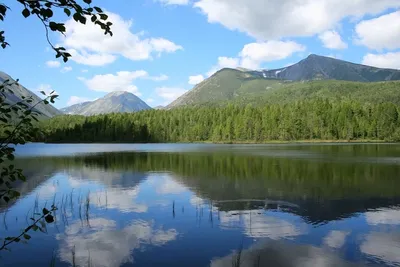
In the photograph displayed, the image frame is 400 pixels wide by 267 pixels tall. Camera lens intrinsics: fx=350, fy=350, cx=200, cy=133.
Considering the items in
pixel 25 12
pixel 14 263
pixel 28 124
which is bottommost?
pixel 14 263

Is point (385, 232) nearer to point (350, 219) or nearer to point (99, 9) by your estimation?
point (350, 219)

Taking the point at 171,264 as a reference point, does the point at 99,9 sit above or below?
above

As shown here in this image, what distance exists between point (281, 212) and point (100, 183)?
2410cm

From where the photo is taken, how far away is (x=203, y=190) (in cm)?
3575

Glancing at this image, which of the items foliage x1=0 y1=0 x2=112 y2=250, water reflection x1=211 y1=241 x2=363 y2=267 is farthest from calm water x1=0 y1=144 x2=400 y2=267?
foliage x1=0 y1=0 x2=112 y2=250

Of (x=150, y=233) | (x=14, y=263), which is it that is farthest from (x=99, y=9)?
(x=150, y=233)

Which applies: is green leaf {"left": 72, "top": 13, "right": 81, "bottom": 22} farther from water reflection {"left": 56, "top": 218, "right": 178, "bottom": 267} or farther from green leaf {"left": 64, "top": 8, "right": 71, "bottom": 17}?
water reflection {"left": 56, "top": 218, "right": 178, "bottom": 267}

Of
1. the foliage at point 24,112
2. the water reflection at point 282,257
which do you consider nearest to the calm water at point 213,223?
the water reflection at point 282,257

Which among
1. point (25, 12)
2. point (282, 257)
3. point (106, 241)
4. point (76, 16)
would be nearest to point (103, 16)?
point (76, 16)

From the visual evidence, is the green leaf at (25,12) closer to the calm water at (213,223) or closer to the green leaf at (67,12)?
the green leaf at (67,12)

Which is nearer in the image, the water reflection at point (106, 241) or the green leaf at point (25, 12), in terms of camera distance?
the green leaf at point (25, 12)

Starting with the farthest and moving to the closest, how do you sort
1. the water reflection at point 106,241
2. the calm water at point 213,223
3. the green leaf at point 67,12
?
the calm water at point 213,223
the water reflection at point 106,241
the green leaf at point 67,12

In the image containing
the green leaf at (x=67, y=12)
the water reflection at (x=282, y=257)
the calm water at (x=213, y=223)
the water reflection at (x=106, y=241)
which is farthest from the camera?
the calm water at (x=213, y=223)

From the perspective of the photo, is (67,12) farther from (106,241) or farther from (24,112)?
(106,241)
